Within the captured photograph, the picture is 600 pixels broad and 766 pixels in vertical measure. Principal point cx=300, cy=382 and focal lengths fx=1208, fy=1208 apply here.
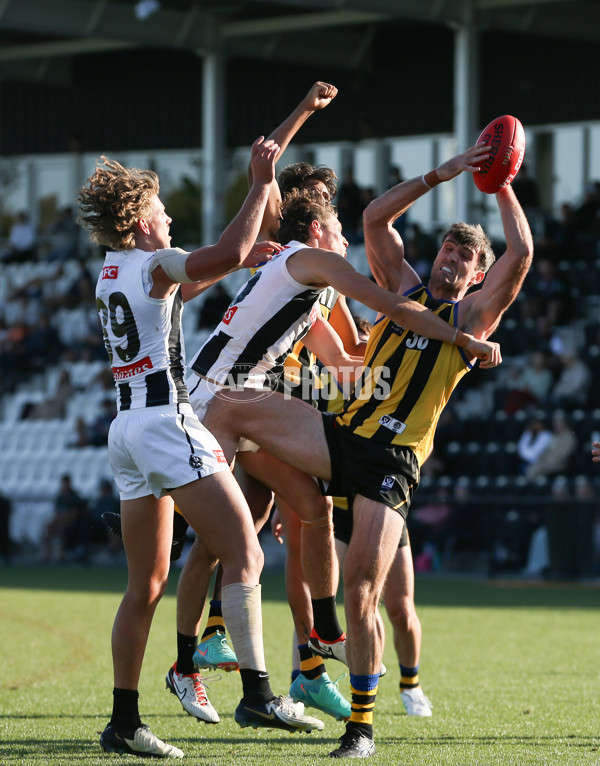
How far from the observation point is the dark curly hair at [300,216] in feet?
19.2

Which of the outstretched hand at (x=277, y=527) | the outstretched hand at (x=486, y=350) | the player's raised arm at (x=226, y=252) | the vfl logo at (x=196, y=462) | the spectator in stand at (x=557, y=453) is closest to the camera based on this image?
the player's raised arm at (x=226, y=252)

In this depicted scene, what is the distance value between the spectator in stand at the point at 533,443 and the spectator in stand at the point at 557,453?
50 millimetres

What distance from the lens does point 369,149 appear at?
Answer: 25.2 meters

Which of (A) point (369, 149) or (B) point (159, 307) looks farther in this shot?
(A) point (369, 149)

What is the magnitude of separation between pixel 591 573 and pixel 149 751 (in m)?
10.1

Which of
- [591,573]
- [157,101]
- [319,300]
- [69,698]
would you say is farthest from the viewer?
[157,101]

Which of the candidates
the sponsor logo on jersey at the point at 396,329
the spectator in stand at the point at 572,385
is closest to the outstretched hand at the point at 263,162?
the sponsor logo on jersey at the point at 396,329

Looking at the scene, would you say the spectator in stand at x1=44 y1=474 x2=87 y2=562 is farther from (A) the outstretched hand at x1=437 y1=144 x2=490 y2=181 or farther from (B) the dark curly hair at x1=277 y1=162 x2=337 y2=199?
(A) the outstretched hand at x1=437 y1=144 x2=490 y2=181

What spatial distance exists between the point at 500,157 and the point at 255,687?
104 inches

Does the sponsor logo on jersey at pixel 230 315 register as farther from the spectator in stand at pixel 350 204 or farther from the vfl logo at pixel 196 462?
the spectator in stand at pixel 350 204

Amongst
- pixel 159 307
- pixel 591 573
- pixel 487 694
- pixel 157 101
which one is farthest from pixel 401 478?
pixel 157 101

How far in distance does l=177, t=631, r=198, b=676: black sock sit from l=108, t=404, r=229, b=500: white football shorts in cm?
108

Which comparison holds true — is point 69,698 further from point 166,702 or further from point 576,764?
point 576,764

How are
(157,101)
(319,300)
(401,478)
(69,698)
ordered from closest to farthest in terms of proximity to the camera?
(401,478)
(319,300)
(69,698)
(157,101)
